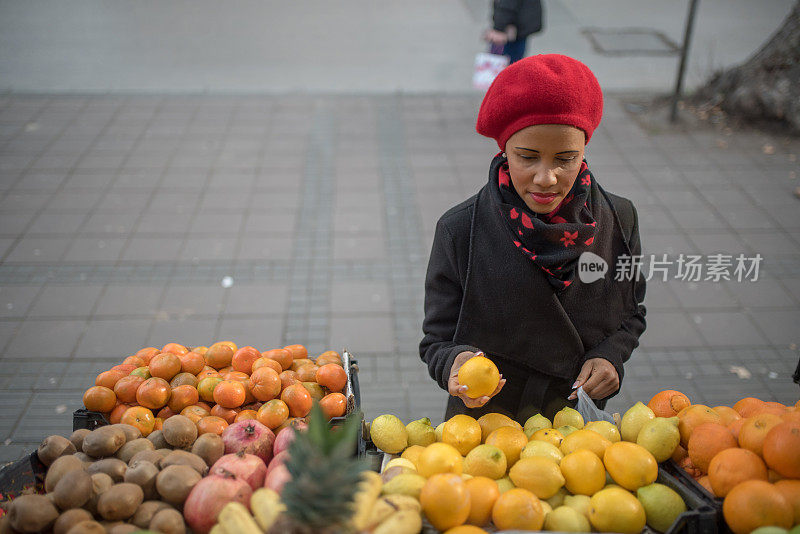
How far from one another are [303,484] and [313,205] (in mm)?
5117

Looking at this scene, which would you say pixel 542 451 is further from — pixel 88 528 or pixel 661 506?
pixel 88 528

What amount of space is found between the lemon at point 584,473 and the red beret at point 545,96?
38.1 inches

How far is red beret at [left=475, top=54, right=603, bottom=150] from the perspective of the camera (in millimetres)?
1837

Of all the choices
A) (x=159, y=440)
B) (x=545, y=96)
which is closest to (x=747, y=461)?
(x=545, y=96)

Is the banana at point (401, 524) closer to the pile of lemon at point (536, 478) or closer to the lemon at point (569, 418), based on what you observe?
the pile of lemon at point (536, 478)

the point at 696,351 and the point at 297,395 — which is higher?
the point at 297,395

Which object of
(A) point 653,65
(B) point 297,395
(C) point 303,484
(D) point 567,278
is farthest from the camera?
(A) point 653,65

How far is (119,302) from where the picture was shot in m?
4.88

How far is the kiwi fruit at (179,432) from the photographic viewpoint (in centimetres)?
204

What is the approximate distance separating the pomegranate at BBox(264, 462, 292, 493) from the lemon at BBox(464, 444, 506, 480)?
54 centimetres

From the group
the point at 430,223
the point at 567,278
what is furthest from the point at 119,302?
the point at 567,278

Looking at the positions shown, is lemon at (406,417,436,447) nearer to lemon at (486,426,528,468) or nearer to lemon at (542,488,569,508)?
lemon at (486,426,528,468)

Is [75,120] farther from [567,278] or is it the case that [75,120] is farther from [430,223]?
[567,278]

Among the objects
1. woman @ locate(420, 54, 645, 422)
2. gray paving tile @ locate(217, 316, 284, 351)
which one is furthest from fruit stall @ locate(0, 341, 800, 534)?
gray paving tile @ locate(217, 316, 284, 351)
